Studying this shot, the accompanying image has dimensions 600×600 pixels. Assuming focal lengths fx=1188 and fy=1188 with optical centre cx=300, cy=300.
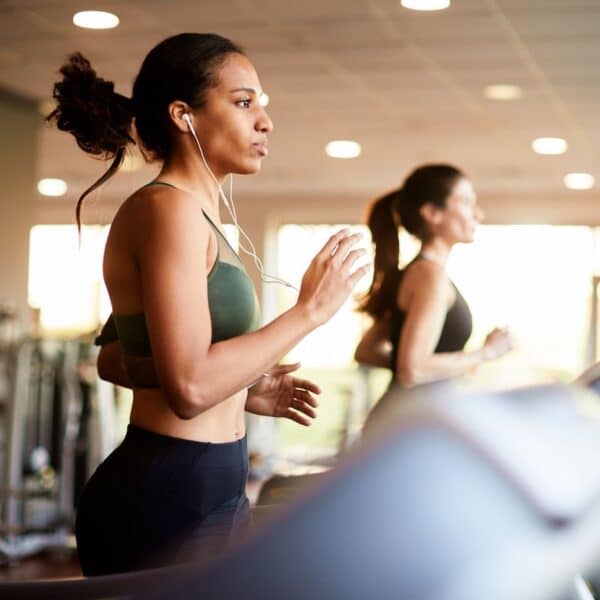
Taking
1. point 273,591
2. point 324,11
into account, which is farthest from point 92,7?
point 273,591

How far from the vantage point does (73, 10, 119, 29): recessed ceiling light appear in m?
4.97

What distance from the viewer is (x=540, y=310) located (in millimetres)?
10758

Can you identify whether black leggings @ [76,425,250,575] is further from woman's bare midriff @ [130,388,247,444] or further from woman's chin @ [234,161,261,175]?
woman's chin @ [234,161,261,175]

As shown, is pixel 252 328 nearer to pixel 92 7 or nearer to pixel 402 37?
pixel 92 7

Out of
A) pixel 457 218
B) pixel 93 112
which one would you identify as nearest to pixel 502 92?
pixel 457 218

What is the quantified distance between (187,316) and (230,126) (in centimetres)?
33

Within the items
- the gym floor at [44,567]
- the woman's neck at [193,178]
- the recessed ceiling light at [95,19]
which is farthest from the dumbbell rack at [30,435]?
the woman's neck at [193,178]

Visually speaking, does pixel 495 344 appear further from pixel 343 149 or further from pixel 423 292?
pixel 343 149

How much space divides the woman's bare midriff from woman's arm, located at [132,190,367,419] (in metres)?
0.07

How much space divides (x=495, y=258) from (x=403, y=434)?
10492 millimetres

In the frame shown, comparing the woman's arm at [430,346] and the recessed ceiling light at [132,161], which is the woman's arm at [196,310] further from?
the woman's arm at [430,346]

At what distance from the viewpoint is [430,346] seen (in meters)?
2.78

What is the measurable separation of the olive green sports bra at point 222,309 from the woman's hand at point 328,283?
0.36 ft

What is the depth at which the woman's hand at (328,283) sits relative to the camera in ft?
4.36
